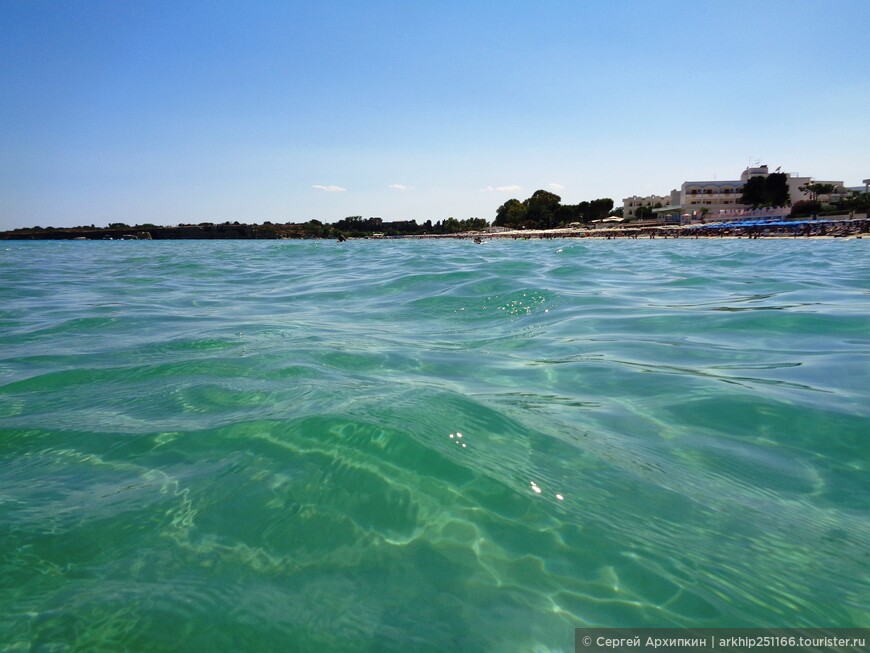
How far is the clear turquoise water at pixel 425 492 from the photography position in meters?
1.54

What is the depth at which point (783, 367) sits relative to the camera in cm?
396

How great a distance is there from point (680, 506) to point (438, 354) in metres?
2.77

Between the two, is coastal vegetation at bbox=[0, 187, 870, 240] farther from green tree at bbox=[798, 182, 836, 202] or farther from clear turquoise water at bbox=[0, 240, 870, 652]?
clear turquoise water at bbox=[0, 240, 870, 652]

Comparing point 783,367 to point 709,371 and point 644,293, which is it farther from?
point 644,293

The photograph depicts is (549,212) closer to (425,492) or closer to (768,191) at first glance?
(768,191)

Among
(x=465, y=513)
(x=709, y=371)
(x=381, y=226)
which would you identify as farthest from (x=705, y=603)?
(x=381, y=226)

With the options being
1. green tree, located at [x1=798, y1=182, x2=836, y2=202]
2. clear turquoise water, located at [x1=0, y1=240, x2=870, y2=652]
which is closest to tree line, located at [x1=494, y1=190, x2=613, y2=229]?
green tree, located at [x1=798, y1=182, x2=836, y2=202]

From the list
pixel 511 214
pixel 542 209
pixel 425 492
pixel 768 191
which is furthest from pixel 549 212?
pixel 425 492
